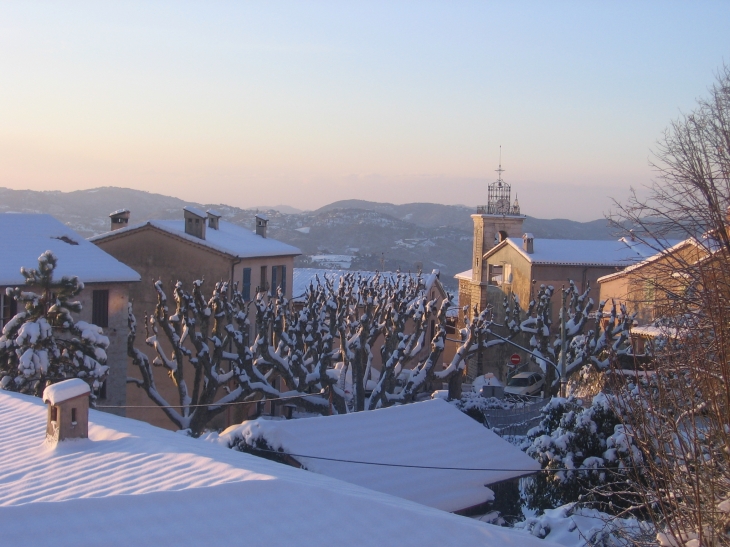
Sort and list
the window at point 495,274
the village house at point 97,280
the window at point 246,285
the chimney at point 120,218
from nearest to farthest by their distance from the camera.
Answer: the village house at point 97,280 < the window at point 246,285 < the chimney at point 120,218 < the window at point 495,274

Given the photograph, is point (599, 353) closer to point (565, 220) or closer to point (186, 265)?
point (186, 265)

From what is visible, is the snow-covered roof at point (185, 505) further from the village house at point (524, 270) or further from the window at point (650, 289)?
the village house at point (524, 270)

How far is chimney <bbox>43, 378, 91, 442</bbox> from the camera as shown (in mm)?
10055

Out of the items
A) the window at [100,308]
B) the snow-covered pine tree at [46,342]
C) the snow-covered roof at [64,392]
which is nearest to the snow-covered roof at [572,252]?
the window at [100,308]

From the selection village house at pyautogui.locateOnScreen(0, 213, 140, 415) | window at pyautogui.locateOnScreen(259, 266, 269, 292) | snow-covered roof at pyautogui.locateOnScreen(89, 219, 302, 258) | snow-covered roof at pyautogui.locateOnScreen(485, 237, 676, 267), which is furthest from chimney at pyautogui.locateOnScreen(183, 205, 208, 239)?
snow-covered roof at pyautogui.locateOnScreen(485, 237, 676, 267)

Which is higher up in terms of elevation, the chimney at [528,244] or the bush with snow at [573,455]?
the chimney at [528,244]

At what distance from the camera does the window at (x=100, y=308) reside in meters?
24.0

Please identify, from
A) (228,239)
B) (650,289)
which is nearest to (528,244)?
(228,239)

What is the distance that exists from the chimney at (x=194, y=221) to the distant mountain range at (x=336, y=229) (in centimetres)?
6202

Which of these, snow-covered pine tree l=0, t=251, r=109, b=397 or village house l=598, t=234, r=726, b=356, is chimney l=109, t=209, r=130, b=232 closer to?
snow-covered pine tree l=0, t=251, r=109, b=397

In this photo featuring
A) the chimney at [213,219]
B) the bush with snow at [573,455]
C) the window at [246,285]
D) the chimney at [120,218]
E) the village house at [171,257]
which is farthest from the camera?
the chimney at [213,219]

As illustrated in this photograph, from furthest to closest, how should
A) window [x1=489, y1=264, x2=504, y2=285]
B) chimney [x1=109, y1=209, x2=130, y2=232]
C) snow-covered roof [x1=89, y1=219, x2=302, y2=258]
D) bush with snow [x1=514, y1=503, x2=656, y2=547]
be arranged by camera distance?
window [x1=489, y1=264, x2=504, y2=285] → chimney [x1=109, y1=209, x2=130, y2=232] → snow-covered roof [x1=89, y1=219, x2=302, y2=258] → bush with snow [x1=514, y1=503, x2=656, y2=547]

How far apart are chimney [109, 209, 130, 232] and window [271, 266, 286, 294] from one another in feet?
23.0

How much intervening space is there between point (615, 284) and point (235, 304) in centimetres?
2009
